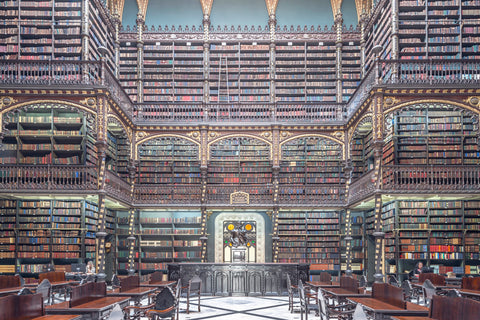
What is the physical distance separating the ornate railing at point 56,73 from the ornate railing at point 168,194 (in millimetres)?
3400

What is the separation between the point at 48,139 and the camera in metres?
11.9

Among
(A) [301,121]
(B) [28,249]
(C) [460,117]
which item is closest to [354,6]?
(A) [301,121]

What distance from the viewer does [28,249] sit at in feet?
37.8

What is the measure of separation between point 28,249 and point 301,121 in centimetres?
804

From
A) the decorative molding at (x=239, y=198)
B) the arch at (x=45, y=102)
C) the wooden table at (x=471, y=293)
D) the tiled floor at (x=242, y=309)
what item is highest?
the arch at (x=45, y=102)

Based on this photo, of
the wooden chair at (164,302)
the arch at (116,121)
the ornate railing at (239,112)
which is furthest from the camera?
the ornate railing at (239,112)

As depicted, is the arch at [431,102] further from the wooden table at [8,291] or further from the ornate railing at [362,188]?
the wooden table at [8,291]

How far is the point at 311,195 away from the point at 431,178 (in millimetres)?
4248

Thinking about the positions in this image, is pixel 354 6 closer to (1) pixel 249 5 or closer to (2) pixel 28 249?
(1) pixel 249 5

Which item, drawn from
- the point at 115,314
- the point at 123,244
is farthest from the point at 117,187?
the point at 115,314


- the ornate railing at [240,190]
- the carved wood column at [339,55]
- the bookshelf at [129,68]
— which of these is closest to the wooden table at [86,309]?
the ornate railing at [240,190]

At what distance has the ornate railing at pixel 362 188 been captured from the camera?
35.5 ft

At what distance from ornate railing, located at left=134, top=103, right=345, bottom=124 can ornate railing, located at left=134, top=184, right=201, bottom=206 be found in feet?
6.37

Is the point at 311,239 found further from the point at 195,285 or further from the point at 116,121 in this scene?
the point at 116,121
